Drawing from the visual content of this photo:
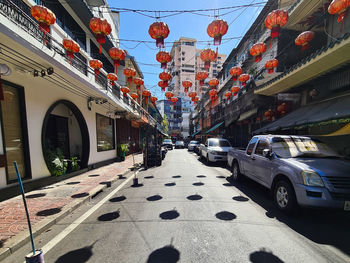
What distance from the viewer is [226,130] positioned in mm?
20141

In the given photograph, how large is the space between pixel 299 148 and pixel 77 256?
5.50 meters

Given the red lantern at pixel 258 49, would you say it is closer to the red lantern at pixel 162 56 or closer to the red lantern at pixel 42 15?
the red lantern at pixel 162 56

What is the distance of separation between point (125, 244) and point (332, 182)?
413 cm

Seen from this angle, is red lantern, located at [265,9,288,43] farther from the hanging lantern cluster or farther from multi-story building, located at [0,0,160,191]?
multi-story building, located at [0,0,160,191]

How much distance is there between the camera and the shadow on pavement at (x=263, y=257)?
6.75 feet

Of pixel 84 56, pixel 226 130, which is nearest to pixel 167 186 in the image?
pixel 84 56

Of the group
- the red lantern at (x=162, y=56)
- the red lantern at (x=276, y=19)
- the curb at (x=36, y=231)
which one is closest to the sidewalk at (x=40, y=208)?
the curb at (x=36, y=231)

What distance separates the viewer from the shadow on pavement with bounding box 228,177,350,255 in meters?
2.51

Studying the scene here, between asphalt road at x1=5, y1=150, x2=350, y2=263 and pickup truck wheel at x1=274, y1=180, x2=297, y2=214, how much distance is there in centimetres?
19

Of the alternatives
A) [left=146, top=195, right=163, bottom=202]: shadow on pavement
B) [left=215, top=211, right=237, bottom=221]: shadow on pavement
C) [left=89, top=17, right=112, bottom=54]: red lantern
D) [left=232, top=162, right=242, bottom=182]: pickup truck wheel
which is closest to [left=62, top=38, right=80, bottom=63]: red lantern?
[left=89, top=17, right=112, bottom=54]: red lantern

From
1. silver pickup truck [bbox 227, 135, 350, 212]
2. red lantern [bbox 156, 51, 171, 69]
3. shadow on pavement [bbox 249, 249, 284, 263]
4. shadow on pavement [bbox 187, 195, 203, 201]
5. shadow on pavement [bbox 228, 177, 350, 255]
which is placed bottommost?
shadow on pavement [bbox 228, 177, 350, 255]

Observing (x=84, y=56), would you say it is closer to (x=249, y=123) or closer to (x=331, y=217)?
(x=331, y=217)

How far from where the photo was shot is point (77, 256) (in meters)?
2.19

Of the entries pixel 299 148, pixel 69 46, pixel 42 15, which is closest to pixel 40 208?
pixel 42 15
